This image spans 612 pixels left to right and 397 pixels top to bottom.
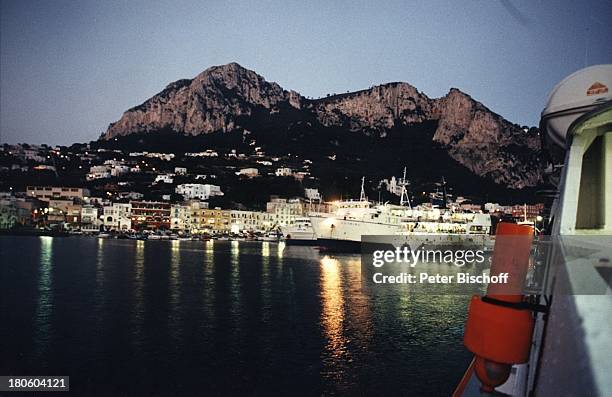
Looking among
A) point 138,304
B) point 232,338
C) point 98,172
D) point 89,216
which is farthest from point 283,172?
point 232,338

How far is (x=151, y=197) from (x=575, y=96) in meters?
148

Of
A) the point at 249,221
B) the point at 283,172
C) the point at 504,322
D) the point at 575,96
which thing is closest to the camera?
the point at 504,322

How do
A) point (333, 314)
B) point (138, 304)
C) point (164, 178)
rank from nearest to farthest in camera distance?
point (333, 314), point (138, 304), point (164, 178)

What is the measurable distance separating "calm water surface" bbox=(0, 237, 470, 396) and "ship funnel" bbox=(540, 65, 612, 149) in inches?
243

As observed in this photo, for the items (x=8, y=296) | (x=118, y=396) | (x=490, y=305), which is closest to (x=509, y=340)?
(x=490, y=305)

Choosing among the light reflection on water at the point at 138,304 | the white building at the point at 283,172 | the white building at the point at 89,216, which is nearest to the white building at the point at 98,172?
the white building at the point at 89,216

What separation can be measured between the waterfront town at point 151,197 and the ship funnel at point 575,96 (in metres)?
75.2

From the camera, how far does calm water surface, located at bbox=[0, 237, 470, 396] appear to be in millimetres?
11016

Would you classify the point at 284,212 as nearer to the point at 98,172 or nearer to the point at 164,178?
the point at 164,178

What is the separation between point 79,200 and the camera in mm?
133750

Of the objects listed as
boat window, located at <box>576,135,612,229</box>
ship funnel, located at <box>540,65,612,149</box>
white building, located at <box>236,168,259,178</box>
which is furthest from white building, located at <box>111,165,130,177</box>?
boat window, located at <box>576,135,612,229</box>

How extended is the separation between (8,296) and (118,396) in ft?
56.5

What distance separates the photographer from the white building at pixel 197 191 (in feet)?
497

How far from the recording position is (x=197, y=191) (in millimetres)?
152375
